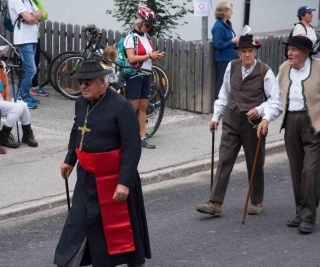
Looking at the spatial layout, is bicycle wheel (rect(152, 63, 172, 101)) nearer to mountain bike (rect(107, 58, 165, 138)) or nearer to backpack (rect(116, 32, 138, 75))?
mountain bike (rect(107, 58, 165, 138))

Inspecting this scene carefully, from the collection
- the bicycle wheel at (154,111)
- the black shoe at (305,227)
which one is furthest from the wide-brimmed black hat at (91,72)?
the bicycle wheel at (154,111)

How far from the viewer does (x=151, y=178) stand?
1062cm

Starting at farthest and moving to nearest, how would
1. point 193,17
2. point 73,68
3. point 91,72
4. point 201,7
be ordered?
point 193,17, point 73,68, point 201,7, point 91,72

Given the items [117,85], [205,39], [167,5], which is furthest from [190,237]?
[167,5]

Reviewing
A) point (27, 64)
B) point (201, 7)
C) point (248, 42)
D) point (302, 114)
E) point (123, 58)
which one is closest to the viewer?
point (302, 114)

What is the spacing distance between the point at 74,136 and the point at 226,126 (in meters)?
2.44

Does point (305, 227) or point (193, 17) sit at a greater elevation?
point (193, 17)

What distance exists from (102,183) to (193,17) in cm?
1559

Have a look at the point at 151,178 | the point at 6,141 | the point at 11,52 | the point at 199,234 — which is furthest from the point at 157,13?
the point at 199,234

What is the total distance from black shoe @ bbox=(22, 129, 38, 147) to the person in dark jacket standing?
350 centimetres

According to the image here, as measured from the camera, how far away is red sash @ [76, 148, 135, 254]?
6.71m

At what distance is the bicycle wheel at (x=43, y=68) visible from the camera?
50.2 ft

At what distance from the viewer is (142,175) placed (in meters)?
10.6

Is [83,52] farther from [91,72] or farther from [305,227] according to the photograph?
[91,72]
